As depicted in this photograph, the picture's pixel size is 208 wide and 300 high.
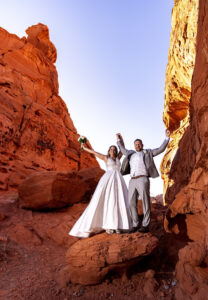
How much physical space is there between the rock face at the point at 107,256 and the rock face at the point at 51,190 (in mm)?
4309

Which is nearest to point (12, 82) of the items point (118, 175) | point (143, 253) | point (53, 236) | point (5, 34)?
point (5, 34)

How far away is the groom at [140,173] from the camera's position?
13.9 feet

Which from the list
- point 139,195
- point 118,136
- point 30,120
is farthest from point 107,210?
point 30,120

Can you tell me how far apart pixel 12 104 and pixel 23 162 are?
4.68m

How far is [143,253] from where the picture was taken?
3744 mm

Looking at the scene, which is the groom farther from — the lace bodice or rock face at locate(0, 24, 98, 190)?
rock face at locate(0, 24, 98, 190)

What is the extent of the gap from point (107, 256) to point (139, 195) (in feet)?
4.85

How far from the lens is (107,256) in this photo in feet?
12.4

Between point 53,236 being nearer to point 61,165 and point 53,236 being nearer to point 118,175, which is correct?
point 118,175

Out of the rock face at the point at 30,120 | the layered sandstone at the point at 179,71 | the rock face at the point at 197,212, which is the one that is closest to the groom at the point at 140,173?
the rock face at the point at 197,212

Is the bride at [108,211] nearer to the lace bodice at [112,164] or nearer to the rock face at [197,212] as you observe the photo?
the lace bodice at [112,164]

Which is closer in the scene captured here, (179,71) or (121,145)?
(121,145)

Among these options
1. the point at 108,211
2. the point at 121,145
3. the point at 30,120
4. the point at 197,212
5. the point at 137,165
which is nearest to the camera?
the point at 197,212

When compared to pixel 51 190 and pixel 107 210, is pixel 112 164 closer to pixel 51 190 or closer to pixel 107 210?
pixel 107 210
